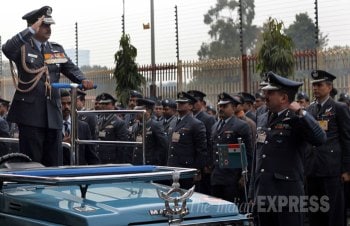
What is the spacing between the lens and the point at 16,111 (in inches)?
196

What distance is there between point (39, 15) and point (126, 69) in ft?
35.3

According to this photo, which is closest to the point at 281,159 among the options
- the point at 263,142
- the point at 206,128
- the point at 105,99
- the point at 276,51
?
the point at 263,142

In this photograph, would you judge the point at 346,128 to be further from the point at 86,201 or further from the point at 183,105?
the point at 86,201

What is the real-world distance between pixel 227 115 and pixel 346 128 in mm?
2116

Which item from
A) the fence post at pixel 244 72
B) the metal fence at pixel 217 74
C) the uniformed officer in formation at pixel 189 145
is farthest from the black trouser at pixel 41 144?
the fence post at pixel 244 72

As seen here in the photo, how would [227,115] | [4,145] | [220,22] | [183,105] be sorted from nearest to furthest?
[4,145], [227,115], [183,105], [220,22]

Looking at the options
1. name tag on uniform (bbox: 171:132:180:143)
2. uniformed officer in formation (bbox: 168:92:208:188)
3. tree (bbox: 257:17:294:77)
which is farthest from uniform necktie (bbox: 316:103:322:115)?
tree (bbox: 257:17:294:77)

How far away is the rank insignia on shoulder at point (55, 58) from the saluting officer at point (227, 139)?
3754 mm

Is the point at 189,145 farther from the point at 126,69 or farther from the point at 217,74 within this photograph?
the point at 126,69

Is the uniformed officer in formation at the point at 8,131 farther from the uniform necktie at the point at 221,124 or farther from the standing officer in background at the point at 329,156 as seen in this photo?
the standing officer in background at the point at 329,156

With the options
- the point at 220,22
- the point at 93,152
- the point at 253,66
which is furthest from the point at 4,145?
the point at 220,22

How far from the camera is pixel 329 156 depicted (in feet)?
24.4

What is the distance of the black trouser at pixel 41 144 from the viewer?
4855 millimetres

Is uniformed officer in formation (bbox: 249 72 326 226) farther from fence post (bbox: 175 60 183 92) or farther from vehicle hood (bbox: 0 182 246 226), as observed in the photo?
fence post (bbox: 175 60 183 92)
